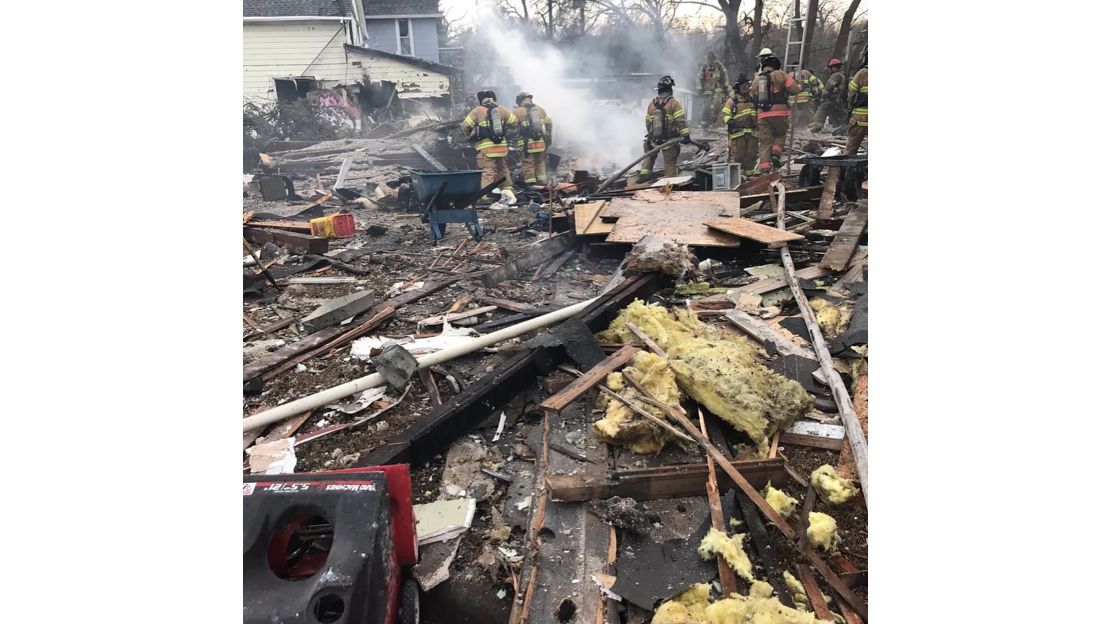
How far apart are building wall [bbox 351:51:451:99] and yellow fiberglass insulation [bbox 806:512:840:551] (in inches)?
653

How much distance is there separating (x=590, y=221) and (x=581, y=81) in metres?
13.1

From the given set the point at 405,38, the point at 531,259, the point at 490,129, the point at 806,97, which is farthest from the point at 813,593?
the point at 405,38

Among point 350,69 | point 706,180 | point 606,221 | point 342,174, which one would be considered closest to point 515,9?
point 350,69

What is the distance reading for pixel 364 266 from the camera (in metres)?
6.11

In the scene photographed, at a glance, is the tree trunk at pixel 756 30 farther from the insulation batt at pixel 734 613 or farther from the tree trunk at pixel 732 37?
the insulation batt at pixel 734 613

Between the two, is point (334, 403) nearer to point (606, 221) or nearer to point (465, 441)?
point (465, 441)

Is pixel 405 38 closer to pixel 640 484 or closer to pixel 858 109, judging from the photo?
pixel 858 109

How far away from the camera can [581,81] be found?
17.7 metres

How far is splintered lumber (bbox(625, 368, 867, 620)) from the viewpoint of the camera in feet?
6.35

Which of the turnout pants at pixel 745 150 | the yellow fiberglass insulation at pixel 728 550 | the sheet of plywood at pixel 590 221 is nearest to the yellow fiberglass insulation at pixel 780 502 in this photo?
the yellow fiberglass insulation at pixel 728 550

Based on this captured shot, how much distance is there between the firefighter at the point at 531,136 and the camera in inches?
437

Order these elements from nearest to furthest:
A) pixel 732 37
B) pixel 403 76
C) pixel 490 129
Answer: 1. pixel 490 129
2. pixel 732 37
3. pixel 403 76

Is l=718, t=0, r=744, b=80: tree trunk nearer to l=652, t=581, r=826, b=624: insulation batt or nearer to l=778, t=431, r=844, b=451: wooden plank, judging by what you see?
l=778, t=431, r=844, b=451: wooden plank

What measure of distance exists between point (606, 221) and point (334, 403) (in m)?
3.92
